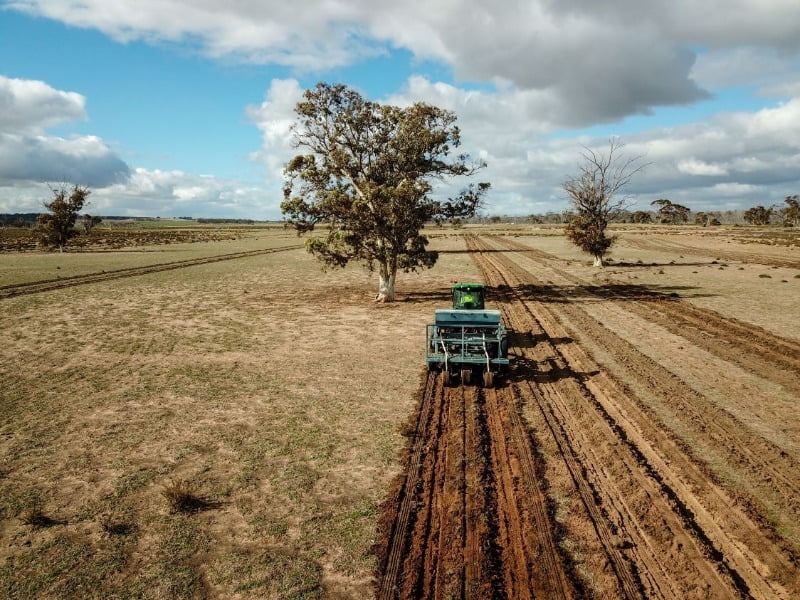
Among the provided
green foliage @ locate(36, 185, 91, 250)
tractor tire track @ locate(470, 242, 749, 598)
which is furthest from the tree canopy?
green foliage @ locate(36, 185, 91, 250)

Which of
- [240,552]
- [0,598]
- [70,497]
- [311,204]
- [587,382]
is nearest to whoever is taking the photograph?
[0,598]

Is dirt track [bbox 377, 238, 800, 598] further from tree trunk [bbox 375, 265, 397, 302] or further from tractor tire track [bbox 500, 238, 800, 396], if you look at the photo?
tree trunk [bbox 375, 265, 397, 302]

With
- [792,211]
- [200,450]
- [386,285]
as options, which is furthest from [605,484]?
[792,211]

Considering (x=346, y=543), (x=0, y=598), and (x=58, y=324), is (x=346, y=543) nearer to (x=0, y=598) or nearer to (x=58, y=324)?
(x=0, y=598)

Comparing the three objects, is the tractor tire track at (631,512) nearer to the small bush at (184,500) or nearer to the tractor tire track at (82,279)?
the small bush at (184,500)

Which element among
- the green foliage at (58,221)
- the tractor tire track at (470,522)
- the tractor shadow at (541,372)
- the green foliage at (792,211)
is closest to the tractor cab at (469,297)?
the tractor shadow at (541,372)

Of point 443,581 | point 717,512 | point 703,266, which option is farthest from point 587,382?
point 703,266
